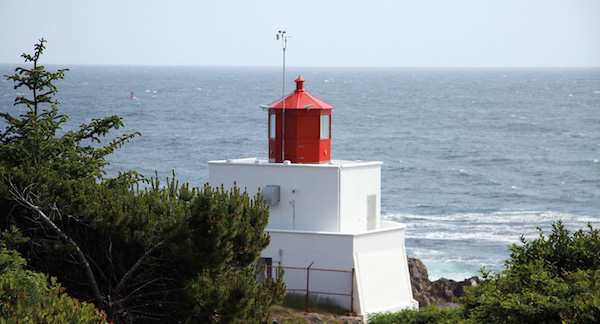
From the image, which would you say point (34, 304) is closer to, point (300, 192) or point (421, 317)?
point (421, 317)

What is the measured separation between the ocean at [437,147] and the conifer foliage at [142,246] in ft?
61.3

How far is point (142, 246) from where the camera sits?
43.3ft

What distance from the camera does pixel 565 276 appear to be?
10891mm

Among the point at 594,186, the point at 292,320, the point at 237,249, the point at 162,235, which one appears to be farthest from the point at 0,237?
the point at 594,186

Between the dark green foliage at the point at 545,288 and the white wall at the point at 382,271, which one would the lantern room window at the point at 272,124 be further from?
the dark green foliage at the point at 545,288

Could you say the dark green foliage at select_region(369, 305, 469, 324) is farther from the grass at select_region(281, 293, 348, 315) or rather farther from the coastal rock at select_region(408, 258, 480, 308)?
the coastal rock at select_region(408, 258, 480, 308)

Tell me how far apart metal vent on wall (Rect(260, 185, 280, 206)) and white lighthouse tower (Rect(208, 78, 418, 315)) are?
0.02 meters

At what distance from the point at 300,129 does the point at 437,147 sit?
189 ft

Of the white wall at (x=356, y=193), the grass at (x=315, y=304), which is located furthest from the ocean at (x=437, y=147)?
the grass at (x=315, y=304)

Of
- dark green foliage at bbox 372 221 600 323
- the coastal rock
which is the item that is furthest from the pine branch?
the coastal rock

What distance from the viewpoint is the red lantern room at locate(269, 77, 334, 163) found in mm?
19328

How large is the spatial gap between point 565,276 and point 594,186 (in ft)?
164

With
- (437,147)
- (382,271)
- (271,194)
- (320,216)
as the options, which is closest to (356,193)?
(320,216)

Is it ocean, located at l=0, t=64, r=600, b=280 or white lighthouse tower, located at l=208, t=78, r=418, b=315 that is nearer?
white lighthouse tower, located at l=208, t=78, r=418, b=315
